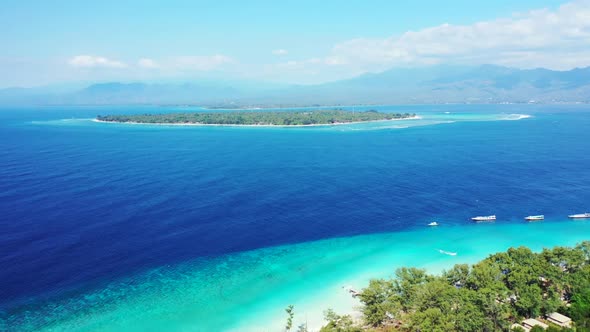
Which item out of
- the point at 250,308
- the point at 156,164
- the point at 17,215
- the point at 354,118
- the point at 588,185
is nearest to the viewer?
the point at 250,308

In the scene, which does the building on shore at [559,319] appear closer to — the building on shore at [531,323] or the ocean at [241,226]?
the building on shore at [531,323]

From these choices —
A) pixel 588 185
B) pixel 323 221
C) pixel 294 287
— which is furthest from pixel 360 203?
pixel 588 185

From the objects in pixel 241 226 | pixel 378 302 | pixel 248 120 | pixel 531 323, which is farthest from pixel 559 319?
pixel 248 120

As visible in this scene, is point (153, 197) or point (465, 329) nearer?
point (465, 329)

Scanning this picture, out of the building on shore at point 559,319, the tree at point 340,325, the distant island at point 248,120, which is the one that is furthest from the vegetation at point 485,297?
Result: the distant island at point 248,120

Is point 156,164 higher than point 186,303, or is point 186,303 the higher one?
point 156,164

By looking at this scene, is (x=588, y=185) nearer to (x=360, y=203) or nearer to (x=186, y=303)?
(x=360, y=203)
